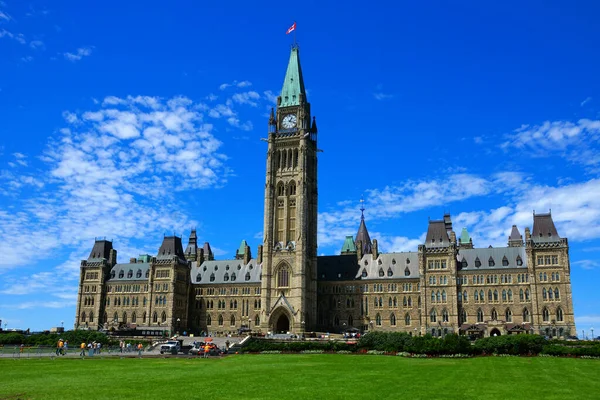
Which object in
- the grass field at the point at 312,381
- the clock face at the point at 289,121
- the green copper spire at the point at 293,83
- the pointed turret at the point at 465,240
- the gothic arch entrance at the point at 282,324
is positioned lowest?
the grass field at the point at 312,381

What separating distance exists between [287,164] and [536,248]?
4954cm

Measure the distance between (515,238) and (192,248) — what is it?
7643 cm

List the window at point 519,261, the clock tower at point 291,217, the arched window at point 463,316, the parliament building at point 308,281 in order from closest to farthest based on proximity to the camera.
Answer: the parliament building at point 308,281, the window at point 519,261, the arched window at point 463,316, the clock tower at point 291,217

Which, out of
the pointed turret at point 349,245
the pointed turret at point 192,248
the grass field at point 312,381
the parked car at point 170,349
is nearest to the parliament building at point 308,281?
the pointed turret at point 192,248

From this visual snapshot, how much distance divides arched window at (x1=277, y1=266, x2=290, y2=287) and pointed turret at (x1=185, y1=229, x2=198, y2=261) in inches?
1406

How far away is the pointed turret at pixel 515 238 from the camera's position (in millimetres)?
128375

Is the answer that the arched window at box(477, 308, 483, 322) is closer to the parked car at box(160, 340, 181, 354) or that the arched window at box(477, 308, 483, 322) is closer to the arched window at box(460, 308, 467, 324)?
the arched window at box(460, 308, 467, 324)

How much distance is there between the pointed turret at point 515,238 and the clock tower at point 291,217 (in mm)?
43664

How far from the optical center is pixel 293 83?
126 meters

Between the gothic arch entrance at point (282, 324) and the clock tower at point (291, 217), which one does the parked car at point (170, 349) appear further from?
the gothic arch entrance at point (282, 324)

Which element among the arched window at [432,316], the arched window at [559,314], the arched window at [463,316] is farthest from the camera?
the arched window at [432,316]

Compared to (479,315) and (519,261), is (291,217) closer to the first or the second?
(479,315)

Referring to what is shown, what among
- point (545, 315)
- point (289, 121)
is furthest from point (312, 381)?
point (289, 121)

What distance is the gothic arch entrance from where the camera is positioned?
115000mm
